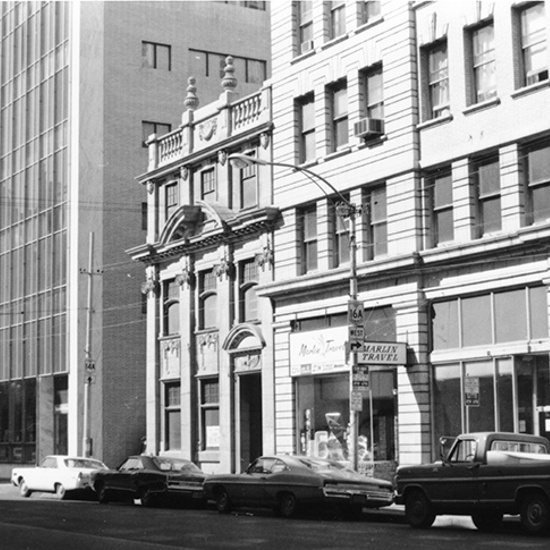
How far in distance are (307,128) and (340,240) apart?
4.50 metres

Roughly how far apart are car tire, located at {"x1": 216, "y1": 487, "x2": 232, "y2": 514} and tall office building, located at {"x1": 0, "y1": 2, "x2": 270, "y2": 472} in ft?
82.7

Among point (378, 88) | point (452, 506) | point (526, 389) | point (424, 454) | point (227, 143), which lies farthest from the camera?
point (227, 143)

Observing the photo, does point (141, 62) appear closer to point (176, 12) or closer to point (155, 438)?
point (176, 12)

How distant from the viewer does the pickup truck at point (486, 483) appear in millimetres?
19641

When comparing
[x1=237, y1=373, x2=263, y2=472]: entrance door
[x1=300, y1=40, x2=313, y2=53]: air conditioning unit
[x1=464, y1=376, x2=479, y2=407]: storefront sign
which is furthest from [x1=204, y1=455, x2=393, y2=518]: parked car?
[x1=300, y1=40, x2=313, y2=53]: air conditioning unit

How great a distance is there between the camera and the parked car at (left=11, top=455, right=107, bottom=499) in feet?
114

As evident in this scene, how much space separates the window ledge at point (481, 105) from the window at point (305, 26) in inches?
339

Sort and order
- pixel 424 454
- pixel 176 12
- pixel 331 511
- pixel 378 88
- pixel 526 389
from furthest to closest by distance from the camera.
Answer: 1. pixel 176 12
2. pixel 378 88
3. pixel 424 454
4. pixel 526 389
5. pixel 331 511

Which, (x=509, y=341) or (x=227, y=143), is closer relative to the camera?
(x=509, y=341)

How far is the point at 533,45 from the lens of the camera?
101 feet

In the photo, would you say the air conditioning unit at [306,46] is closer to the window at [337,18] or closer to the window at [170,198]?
the window at [337,18]

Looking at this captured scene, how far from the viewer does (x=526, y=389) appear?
30.5m

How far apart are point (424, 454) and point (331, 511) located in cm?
824

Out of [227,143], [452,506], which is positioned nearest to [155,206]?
[227,143]
